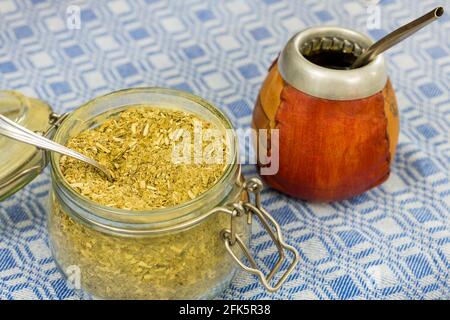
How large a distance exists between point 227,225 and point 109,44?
1.38ft

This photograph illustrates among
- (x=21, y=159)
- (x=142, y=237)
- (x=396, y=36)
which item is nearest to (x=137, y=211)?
(x=142, y=237)

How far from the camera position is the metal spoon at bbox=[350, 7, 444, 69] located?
0.58 m

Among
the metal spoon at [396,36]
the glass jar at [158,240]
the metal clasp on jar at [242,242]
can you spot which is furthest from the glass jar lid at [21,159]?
the metal spoon at [396,36]

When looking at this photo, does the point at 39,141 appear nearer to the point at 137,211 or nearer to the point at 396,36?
the point at 137,211

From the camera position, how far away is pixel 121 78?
869 mm

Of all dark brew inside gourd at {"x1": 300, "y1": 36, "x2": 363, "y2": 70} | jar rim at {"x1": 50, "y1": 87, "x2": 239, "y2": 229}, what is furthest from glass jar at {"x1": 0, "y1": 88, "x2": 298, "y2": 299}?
dark brew inside gourd at {"x1": 300, "y1": 36, "x2": 363, "y2": 70}

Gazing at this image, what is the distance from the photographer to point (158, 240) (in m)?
0.54

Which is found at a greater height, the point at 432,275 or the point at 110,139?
the point at 110,139

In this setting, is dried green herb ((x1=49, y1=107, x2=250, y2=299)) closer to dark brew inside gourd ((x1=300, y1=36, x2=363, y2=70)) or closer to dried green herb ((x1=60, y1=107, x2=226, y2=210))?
dried green herb ((x1=60, y1=107, x2=226, y2=210))

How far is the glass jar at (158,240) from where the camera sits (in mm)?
535

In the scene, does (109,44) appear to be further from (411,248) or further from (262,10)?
(411,248)

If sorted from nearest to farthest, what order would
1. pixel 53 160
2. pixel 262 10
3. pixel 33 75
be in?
pixel 53 160, pixel 33 75, pixel 262 10

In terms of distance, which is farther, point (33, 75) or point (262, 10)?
point (262, 10)

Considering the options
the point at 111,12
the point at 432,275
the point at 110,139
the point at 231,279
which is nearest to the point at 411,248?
the point at 432,275
